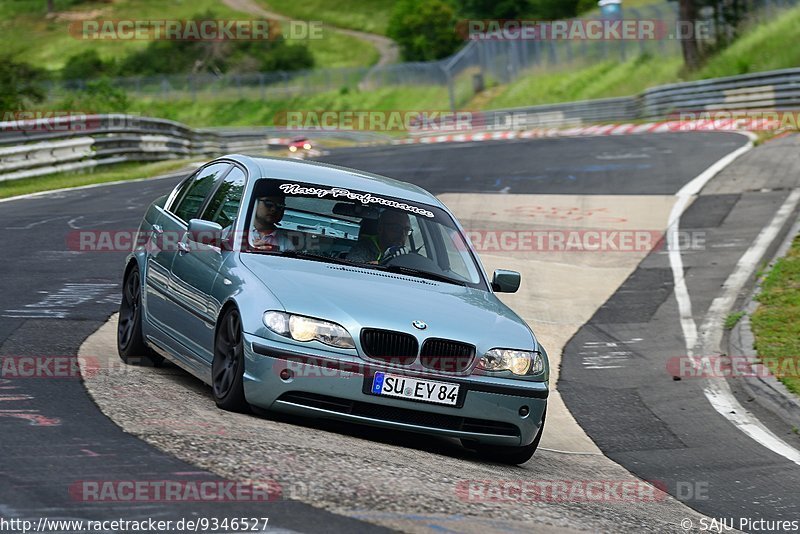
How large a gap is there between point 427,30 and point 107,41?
36899mm

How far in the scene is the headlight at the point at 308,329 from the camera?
7211 millimetres

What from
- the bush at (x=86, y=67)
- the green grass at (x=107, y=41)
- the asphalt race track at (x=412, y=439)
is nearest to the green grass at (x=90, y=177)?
the asphalt race track at (x=412, y=439)

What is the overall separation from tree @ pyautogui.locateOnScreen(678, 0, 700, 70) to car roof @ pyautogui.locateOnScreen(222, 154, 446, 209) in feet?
136

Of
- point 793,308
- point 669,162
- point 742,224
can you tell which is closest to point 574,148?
point 669,162

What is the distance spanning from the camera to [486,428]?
24.9ft

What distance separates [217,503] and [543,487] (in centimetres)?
230

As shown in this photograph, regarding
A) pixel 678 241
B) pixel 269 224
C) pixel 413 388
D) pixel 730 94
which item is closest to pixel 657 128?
pixel 730 94

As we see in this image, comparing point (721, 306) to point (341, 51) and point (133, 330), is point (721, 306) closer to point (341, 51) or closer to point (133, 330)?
point (133, 330)

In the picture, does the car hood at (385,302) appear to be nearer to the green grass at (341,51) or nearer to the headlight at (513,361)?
the headlight at (513,361)

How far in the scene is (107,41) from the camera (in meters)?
Answer: 122

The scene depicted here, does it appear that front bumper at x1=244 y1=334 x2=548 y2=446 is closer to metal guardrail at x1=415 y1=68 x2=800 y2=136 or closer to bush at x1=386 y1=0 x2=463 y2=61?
metal guardrail at x1=415 y1=68 x2=800 y2=136

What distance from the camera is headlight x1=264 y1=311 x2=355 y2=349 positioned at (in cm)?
721

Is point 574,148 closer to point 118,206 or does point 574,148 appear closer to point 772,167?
point 772,167

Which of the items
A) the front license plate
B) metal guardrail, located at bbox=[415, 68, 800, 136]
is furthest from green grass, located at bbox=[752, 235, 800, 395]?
metal guardrail, located at bbox=[415, 68, 800, 136]
